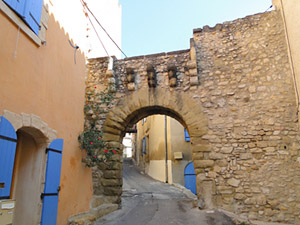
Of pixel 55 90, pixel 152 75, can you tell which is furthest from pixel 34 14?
pixel 152 75

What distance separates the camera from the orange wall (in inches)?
126

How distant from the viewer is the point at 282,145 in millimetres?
4746

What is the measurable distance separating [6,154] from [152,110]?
3776mm

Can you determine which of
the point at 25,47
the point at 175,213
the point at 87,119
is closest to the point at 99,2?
the point at 87,119

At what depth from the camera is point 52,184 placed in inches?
155

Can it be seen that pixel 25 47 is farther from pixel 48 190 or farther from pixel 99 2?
pixel 99 2

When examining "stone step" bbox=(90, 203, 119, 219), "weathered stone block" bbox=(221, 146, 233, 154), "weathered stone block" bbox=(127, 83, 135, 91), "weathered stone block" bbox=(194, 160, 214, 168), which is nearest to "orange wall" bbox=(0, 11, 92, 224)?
"stone step" bbox=(90, 203, 119, 219)

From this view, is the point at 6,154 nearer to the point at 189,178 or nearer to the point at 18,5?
the point at 18,5

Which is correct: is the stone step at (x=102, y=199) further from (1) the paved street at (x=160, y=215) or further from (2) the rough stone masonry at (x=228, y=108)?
(1) the paved street at (x=160, y=215)

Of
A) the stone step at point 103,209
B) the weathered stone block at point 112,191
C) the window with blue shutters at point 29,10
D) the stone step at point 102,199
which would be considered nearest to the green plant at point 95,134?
the weathered stone block at point 112,191

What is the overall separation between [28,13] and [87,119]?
284cm

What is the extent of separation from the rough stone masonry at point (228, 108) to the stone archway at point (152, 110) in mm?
22

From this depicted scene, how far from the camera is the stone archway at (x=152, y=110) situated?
514cm

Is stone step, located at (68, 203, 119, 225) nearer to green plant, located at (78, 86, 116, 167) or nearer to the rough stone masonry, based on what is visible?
the rough stone masonry
